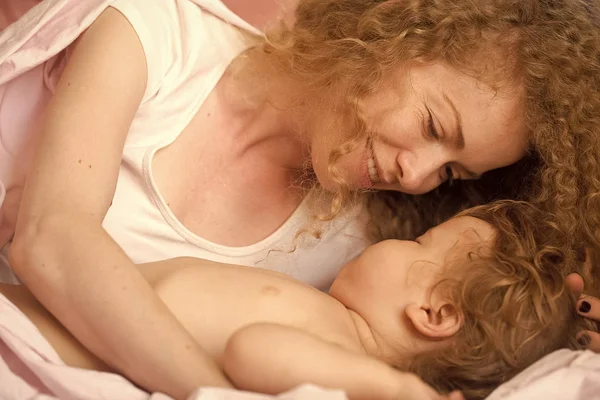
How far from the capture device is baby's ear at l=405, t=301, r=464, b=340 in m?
1.03

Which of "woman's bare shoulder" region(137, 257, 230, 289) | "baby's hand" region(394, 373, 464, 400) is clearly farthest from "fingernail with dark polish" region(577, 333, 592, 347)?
"woman's bare shoulder" region(137, 257, 230, 289)

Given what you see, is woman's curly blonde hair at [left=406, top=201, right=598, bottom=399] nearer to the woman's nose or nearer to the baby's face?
the baby's face

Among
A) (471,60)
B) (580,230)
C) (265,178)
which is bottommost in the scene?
(580,230)

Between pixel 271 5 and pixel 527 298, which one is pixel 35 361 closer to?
pixel 527 298

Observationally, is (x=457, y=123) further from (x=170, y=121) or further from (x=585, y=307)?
(x=170, y=121)

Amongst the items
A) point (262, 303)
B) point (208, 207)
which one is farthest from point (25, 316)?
point (208, 207)

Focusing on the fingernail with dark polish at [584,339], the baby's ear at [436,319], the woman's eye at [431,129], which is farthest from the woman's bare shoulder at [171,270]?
the fingernail with dark polish at [584,339]

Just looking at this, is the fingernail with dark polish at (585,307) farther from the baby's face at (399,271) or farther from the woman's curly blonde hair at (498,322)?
the baby's face at (399,271)

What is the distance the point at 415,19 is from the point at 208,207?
50 centimetres

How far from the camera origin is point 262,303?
3.21 ft

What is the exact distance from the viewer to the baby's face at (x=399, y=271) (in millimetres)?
1073

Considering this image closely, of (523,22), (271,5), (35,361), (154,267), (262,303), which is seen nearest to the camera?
(35,361)

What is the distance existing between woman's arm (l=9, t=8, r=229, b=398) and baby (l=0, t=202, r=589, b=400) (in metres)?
0.07

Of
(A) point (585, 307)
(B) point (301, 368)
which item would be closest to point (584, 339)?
(A) point (585, 307)
